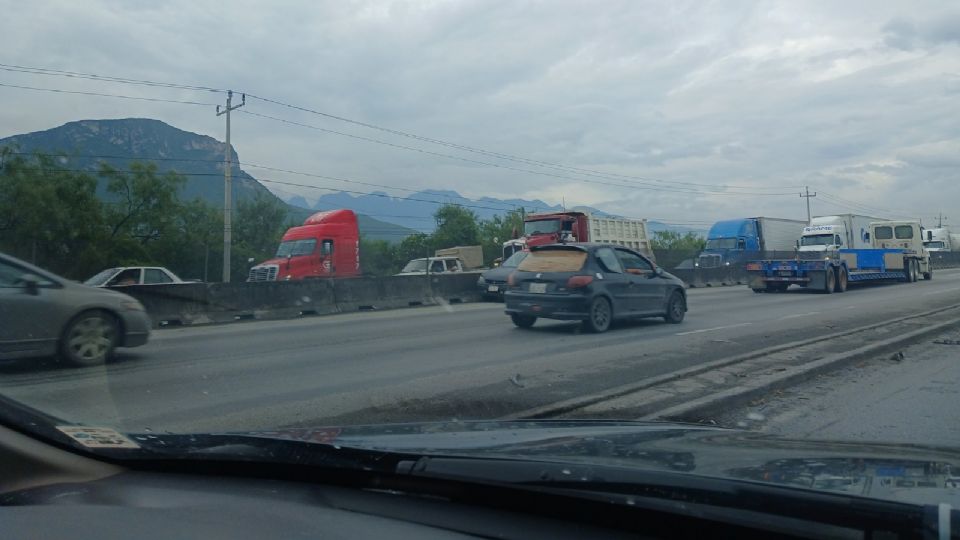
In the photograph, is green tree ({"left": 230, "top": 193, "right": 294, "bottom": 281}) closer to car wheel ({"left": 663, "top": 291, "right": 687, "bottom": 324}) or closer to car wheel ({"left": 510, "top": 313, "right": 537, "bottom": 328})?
car wheel ({"left": 510, "top": 313, "right": 537, "bottom": 328})

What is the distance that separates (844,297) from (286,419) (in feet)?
73.8

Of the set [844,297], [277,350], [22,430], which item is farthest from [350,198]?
[22,430]

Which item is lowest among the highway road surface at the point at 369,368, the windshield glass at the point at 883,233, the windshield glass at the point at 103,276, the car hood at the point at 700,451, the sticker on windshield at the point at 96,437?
the highway road surface at the point at 369,368

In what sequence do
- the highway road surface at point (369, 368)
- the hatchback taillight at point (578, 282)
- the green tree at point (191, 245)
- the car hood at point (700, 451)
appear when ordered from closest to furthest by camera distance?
1. the car hood at point (700, 451)
2. the highway road surface at point (369, 368)
3. the hatchback taillight at point (578, 282)
4. the green tree at point (191, 245)

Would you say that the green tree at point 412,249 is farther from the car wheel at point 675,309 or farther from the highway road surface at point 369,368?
the highway road surface at point 369,368

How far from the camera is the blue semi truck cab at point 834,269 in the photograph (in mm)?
27312

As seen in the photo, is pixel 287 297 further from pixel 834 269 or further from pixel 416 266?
pixel 834 269

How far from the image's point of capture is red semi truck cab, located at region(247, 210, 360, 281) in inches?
1039

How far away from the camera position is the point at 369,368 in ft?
33.1

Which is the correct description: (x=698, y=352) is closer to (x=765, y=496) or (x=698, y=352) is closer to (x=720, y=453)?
(x=720, y=453)

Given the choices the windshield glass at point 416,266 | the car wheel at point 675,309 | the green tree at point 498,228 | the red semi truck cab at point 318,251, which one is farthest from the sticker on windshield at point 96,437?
the green tree at point 498,228

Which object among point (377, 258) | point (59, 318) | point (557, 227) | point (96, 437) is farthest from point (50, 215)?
point (557, 227)

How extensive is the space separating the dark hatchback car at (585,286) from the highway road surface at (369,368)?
388mm

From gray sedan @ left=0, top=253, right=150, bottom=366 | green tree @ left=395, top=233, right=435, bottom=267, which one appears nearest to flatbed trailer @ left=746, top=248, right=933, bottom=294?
green tree @ left=395, top=233, right=435, bottom=267
